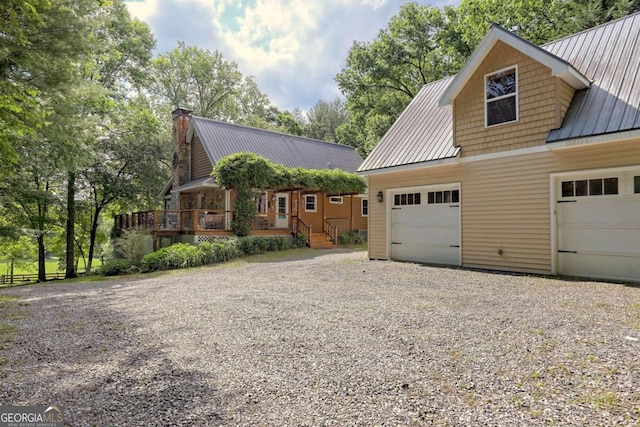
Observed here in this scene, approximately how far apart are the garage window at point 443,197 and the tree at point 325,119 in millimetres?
30163

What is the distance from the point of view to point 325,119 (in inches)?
1636

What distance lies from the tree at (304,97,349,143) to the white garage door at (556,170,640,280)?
33189 mm

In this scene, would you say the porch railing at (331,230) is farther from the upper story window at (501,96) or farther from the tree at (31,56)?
the tree at (31,56)

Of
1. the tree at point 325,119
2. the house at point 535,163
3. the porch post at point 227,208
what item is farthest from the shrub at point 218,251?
the tree at point 325,119

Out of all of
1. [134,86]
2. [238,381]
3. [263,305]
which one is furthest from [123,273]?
[134,86]

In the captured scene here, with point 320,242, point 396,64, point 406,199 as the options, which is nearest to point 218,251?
point 320,242

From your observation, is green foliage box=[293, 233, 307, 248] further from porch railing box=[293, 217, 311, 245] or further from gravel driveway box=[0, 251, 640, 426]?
gravel driveway box=[0, 251, 640, 426]

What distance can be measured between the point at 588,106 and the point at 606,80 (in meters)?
0.88

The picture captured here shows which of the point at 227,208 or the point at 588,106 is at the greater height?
the point at 588,106

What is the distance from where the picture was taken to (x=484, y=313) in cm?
517

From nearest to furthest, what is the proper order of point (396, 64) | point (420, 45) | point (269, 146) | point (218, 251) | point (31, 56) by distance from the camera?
1. point (31, 56)
2. point (218, 251)
3. point (269, 146)
4. point (420, 45)
5. point (396, 64)

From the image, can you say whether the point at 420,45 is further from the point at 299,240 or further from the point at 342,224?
the point at 299,240

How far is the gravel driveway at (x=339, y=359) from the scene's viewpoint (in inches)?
103

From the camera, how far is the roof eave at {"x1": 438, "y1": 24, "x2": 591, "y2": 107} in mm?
8182
